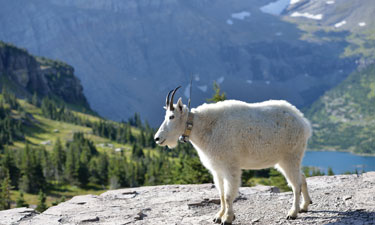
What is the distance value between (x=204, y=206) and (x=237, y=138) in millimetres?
4059

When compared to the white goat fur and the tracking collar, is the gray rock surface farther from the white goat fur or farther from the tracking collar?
the tracking collar

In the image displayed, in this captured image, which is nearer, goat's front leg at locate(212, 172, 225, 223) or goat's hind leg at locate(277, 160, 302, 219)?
goat's hind leg at locate(277, 160, 302, 219)

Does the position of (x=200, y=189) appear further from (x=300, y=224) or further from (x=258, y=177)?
(x=258, y=177)

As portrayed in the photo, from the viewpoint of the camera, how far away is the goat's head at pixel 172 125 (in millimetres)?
11703

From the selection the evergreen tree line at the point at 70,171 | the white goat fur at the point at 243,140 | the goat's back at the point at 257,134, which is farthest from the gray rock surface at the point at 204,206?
the evergreen tree line at the point at 70,171

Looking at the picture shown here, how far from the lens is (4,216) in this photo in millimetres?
14383

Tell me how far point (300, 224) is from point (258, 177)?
382 ft

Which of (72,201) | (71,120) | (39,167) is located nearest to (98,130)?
(71,120)

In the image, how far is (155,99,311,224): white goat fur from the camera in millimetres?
11570

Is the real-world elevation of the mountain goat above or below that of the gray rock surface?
above

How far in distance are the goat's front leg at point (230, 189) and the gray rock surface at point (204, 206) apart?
0.81 meters

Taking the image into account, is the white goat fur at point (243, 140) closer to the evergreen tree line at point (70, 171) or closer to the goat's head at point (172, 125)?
the goat's head at point (172, 125)

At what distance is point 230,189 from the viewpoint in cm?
1138

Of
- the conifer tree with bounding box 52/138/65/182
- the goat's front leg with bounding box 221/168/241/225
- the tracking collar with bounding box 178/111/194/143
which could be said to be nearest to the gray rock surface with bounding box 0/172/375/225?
the goat's front leg with bounding box 221/168/241/225
